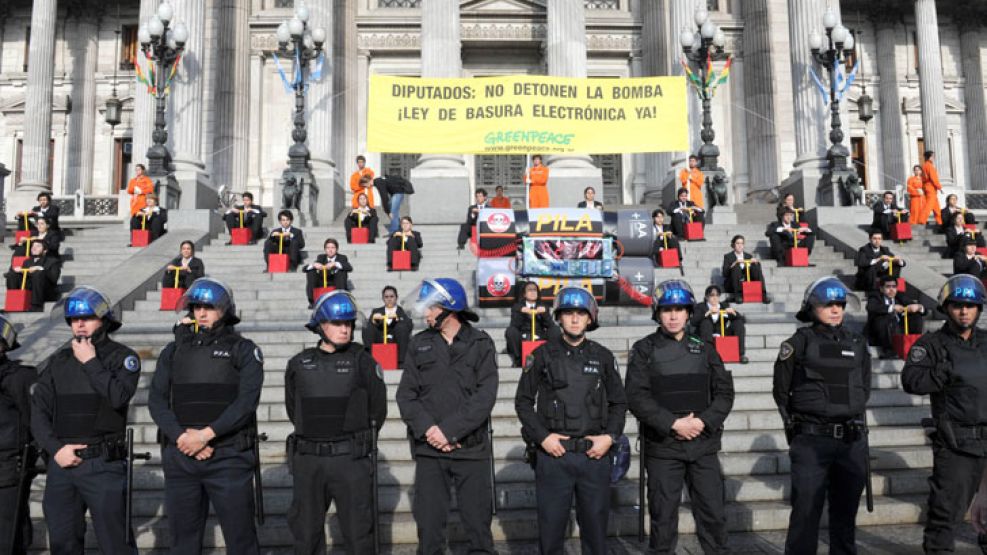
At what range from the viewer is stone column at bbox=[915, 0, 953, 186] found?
2662cm

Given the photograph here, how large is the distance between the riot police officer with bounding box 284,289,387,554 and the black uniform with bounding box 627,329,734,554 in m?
1.77

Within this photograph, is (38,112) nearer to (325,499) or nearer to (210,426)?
(210,426)

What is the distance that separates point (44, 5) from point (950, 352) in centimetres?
3118

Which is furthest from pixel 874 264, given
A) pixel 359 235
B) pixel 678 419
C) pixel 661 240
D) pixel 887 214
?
pixel 359 235

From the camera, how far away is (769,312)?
11984 millimetres

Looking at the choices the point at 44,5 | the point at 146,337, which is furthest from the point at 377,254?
the point at 44,5

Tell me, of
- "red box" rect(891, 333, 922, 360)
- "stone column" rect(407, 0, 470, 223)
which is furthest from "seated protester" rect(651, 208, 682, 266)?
"stone column" rect(407, 0, 470, 223)

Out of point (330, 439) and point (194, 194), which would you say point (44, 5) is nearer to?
point (194, 194)

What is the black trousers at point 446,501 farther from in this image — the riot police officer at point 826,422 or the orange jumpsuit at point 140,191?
the orange jumpsuit at point 140,191

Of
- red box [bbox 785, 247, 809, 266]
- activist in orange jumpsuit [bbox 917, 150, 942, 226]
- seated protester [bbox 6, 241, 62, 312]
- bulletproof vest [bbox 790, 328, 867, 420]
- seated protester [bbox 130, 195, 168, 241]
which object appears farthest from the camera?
activist in orange jumpsuit [bbox 917, 150, 942, 226]

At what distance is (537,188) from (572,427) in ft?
42.7

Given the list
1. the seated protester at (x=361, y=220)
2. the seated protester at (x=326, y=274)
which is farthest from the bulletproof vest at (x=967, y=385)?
the seated protester at (x=361, y=220)

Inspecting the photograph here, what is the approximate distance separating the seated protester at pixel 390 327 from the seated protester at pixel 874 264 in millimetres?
7718

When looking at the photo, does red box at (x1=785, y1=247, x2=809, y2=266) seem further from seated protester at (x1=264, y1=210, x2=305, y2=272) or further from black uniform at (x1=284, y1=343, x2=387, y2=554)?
black uniform at (x1=284, y1=343, x2=387, y2=554)
